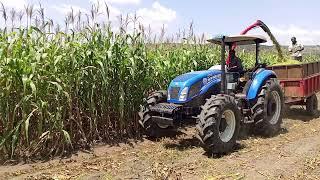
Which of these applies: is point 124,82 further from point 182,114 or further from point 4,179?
point 4,179

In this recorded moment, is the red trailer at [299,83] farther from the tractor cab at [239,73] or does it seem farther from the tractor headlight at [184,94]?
the tractor headlight at [184,94]

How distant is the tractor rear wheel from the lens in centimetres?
577

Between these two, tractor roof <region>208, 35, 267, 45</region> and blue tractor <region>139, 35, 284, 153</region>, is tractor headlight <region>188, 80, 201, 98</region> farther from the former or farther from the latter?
tractor roof <region>208, 35, 267, 45</region>

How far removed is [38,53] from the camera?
5.96m

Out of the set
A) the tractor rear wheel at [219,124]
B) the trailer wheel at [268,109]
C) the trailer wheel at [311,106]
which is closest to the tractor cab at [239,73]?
the trailer wheel at [268,109]

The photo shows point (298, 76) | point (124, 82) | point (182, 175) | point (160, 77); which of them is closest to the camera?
point (182, 175)

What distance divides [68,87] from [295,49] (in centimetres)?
869

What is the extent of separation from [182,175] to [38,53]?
104 inches

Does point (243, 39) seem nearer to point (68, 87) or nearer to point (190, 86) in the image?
point (190, 86)

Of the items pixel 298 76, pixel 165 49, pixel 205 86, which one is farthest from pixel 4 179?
pixel 298 76

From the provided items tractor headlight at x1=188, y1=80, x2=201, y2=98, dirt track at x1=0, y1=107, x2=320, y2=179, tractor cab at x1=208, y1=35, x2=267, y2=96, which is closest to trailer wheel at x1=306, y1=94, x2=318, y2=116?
tractor cab at x1=208, y1=35, x2=267, y2=96

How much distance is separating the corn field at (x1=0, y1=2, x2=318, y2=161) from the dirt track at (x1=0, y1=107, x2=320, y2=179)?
0.37 metres

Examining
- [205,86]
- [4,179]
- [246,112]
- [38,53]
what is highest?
[38,53]

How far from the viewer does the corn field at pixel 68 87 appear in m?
5.79
